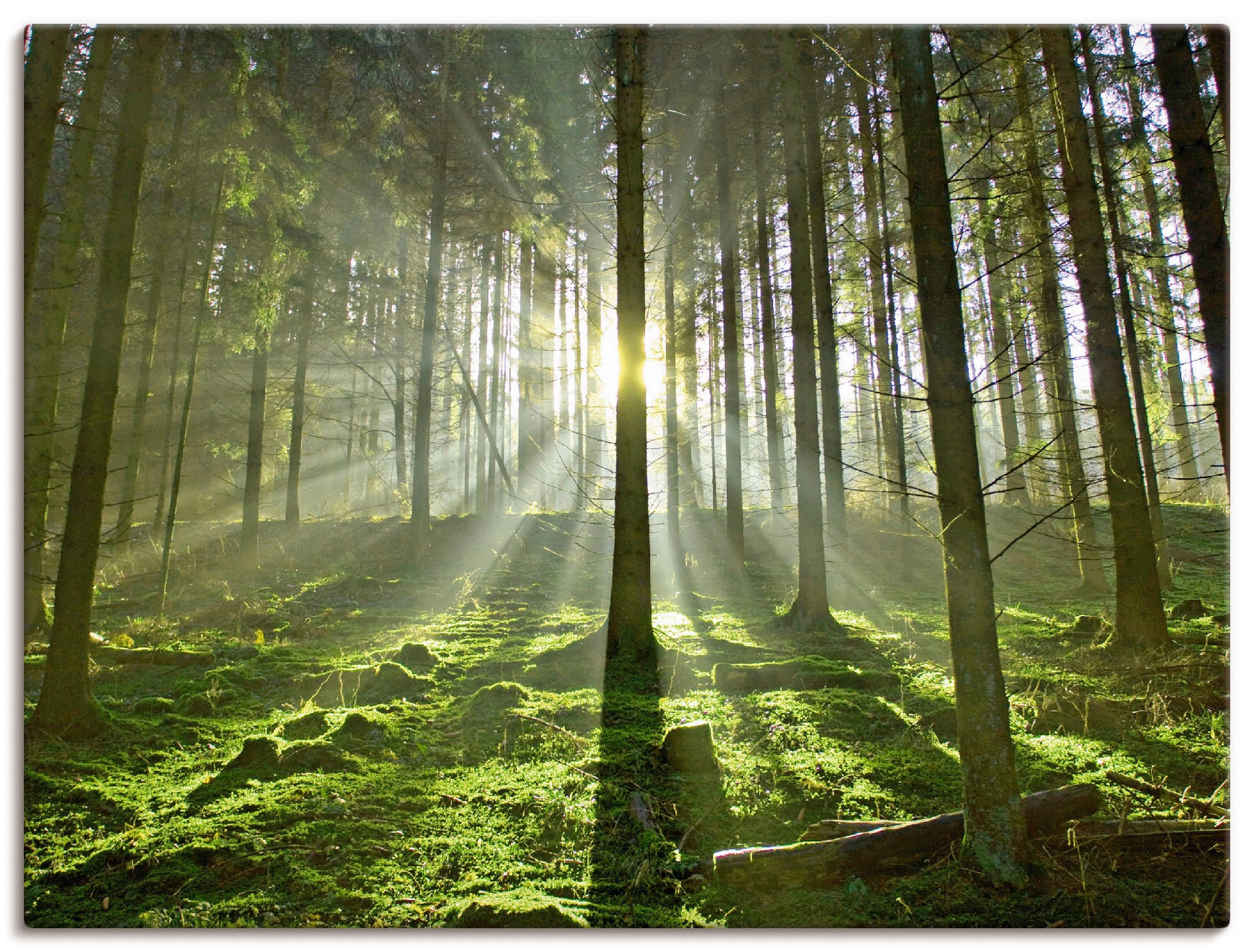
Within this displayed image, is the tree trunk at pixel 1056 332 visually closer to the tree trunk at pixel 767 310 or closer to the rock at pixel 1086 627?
the rock at pixel 1086 627

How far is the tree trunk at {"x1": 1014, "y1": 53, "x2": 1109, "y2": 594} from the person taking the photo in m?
6.88

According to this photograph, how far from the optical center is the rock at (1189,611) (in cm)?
733

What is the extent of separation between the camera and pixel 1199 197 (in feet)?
13.4

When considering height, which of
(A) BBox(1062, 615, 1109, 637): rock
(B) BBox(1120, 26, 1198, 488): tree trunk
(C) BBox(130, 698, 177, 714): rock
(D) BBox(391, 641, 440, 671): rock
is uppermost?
(B) BBox(1120, 26, 1198, 488): tree trunk

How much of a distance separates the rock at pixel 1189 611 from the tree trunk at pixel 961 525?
281 inches

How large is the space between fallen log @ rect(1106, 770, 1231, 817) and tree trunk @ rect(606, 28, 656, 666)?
11.6 feet

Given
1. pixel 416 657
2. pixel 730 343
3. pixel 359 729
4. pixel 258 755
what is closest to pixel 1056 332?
pixel 730 343

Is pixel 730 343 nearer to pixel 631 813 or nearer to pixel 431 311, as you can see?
pixel 431 311

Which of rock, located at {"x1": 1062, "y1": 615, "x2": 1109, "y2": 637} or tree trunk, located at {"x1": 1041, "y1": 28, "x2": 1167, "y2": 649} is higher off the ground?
tree trunk, located at {"x1": 1041, "y1": 28, "x2": 1167, "y2": 649}

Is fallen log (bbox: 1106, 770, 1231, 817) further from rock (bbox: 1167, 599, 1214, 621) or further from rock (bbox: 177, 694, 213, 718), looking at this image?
rock (bbox: 177, 694, 213, 718)

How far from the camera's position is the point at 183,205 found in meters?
10.6

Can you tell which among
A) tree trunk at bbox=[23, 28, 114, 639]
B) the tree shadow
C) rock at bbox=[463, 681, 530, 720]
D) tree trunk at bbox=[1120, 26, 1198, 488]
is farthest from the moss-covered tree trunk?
tree trunk at bbox=[23, 28, 114, 639]

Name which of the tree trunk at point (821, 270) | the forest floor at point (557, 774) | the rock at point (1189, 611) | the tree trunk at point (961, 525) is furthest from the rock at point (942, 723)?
the rock at point (1189, 611)

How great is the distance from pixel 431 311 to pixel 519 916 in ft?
43.2
